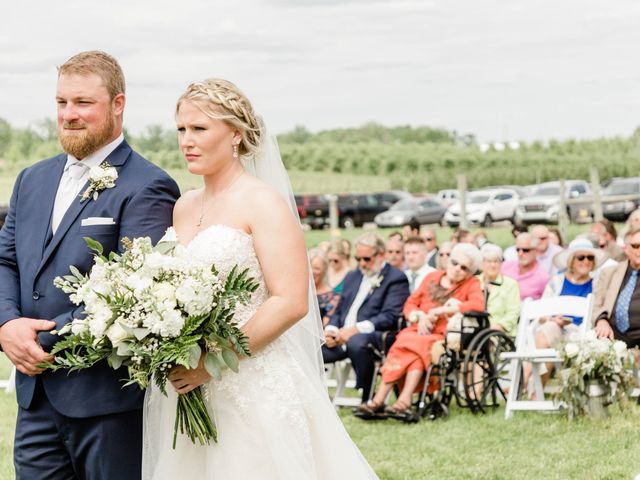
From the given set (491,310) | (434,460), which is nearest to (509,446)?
(434,460)

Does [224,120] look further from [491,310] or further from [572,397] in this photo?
[491,310]

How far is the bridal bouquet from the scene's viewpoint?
3625 millimetres

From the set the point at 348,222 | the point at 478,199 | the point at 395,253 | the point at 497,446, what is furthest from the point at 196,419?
the point at 348,222

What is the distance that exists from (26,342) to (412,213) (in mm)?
33045

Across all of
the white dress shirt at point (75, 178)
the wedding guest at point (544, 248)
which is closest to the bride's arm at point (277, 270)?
the white dress shirt at point (75, 178)

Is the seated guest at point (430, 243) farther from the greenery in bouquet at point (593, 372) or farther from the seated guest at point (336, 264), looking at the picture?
the greenery in bouquet at point (593, 372)

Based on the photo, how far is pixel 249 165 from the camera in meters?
4.42

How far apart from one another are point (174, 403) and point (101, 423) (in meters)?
0.31

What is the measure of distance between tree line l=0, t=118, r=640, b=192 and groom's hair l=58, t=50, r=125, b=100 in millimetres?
26744

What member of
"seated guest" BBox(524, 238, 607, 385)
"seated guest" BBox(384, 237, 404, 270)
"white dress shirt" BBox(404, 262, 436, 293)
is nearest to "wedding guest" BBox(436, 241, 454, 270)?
"white dress shirt" BBox(404, 262, 436, 293)

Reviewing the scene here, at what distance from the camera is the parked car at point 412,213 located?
36469mm

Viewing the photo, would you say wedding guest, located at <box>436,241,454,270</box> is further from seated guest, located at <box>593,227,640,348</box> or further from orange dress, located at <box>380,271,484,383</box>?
seated guest, located at <box>593,227,640,348</box>

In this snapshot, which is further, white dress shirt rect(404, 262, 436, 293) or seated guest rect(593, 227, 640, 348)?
white dress shirt rect(404, 262, 436, 293)

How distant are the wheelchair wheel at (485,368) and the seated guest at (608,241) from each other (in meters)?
3.04
